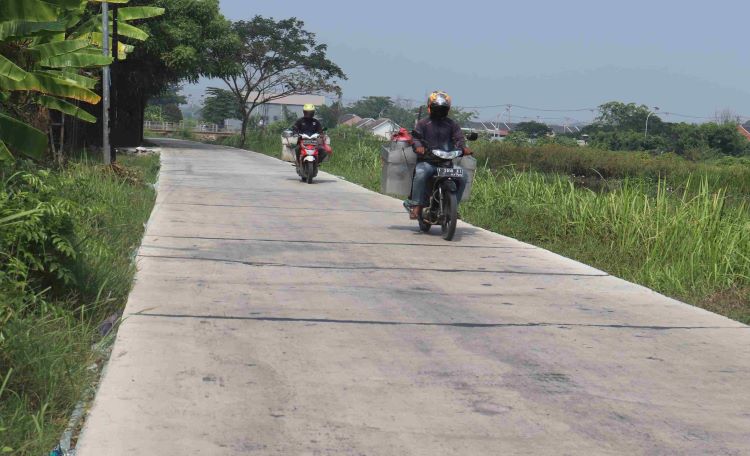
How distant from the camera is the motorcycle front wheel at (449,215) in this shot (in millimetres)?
9836

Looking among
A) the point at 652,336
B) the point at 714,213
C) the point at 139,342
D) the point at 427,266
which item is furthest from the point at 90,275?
the point at 714,213

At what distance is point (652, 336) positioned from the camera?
5.82 m

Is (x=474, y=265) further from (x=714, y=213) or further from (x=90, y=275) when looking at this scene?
(x=90, y=275)

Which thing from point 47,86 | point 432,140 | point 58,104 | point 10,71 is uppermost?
point 10,71

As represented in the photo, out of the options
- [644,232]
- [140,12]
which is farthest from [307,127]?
[644,232]

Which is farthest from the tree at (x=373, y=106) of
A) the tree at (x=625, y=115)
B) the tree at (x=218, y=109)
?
the tree at (x=625, y=115)

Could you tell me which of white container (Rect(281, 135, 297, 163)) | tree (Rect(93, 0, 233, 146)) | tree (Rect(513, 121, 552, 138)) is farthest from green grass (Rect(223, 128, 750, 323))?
tree (Rect(513, 121, 552, 138))

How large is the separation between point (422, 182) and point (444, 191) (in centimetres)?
30

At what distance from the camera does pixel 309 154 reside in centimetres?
1817

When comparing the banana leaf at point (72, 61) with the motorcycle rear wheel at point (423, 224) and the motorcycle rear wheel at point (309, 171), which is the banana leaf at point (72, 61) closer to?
the motorcycle rear wheel at point (423, 224)

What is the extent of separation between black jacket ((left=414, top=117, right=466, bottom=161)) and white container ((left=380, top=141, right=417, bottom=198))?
184 millimetres

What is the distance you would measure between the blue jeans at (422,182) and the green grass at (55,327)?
3.55 m

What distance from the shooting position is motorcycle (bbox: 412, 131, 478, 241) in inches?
392

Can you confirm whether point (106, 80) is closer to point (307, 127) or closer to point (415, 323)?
point (307, 127)
